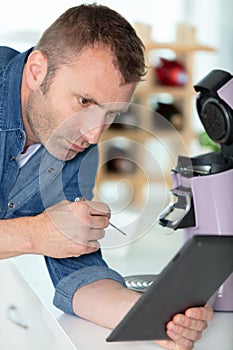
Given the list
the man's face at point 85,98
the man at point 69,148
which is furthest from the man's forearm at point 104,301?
the man's face at point 85,98

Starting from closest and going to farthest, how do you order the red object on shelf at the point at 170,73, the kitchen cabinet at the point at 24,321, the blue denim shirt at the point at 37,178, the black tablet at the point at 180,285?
1. the black tablet at the point at 180,285
2. the kitchen cabinet at the point at 24,321
3. the blue denim shirt at the point at 37,178
4. the red object on shelf at the point at 170,73

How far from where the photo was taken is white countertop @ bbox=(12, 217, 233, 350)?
Answer: 0.62 m

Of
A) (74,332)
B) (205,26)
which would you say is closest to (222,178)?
(74,332)

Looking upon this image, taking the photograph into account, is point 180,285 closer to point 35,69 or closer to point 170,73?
point 35,69

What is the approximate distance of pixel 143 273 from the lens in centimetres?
77

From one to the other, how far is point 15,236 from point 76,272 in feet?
0.37

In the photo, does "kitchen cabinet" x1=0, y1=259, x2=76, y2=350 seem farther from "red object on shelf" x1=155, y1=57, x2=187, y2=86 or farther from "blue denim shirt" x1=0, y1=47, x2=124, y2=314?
"red object on shelf" x1=155, y1=57, x2=187, y2=86

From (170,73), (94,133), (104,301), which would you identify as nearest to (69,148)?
(94,133)

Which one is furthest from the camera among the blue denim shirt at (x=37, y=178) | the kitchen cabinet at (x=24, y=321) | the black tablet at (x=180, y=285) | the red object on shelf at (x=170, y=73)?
the red object on shelf at (x=170, y=73)

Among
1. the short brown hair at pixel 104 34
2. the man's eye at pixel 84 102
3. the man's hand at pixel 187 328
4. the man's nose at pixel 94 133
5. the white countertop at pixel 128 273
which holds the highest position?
the short brown hair at pixel 104 34

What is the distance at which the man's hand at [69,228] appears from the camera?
2.07 feet

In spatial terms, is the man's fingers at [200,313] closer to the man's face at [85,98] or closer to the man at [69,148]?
the man at [69,148]

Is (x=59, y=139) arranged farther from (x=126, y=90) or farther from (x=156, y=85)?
(x=156, y=85)

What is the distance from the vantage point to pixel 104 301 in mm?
699
